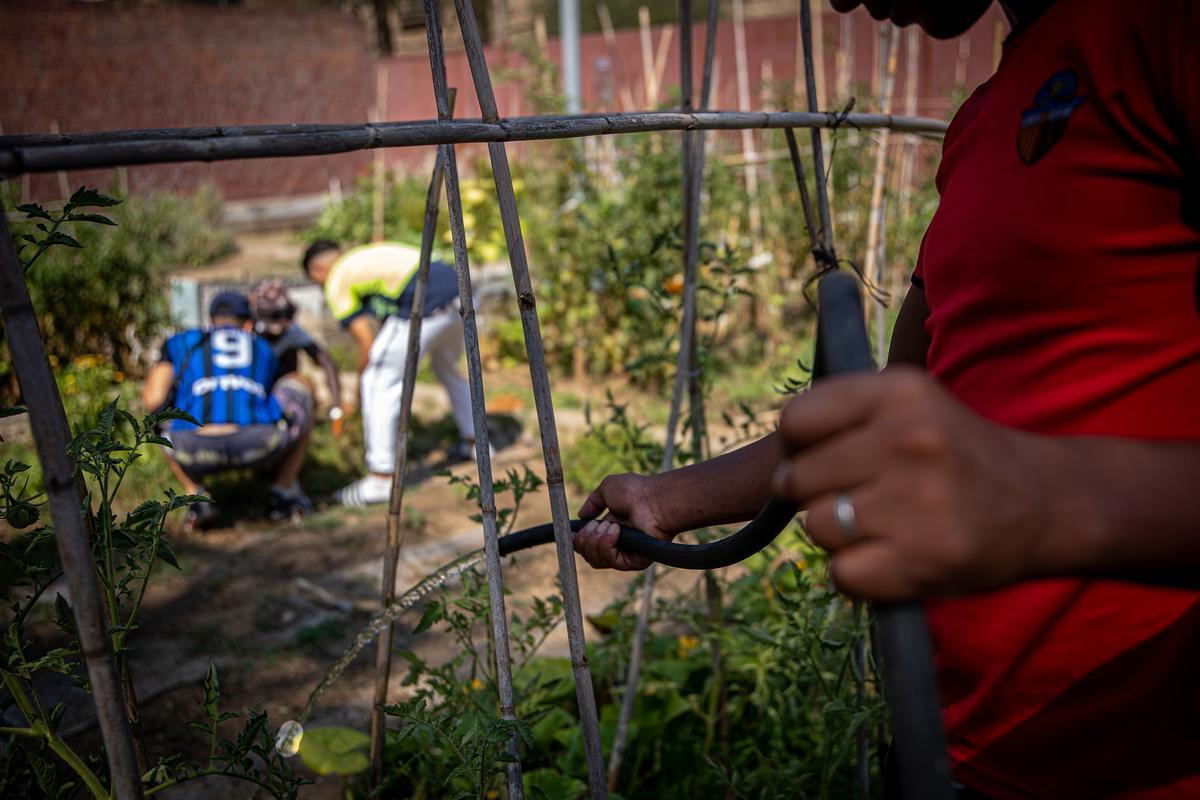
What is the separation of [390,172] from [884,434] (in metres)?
10.4

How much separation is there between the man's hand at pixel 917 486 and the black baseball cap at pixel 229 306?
4.60m

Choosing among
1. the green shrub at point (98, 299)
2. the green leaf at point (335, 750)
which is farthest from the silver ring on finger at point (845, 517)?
the green shrub at point (98, 299)

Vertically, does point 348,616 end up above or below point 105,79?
below

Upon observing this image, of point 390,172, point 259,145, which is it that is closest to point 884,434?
point 259,145

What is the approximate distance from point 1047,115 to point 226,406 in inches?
172

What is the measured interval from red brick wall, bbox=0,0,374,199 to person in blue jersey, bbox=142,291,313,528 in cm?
763

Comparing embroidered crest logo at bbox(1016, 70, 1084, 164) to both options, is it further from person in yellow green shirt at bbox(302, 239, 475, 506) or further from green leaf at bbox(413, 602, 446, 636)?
person in yellow green shirt at bbox(302, 239, 475, 506)

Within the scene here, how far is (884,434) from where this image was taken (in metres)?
0.60

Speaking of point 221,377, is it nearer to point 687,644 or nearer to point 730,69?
point 687,644

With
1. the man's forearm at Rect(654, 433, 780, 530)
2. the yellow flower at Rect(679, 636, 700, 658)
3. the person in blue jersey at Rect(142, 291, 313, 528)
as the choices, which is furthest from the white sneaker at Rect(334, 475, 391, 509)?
the man's forearm at Rect(654, 433, 780, 530)

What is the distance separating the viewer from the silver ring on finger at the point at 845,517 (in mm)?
619

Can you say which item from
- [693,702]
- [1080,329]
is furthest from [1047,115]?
[693,702]

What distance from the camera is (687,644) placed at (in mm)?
2908

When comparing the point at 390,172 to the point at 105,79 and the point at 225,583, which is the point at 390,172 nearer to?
the point at 105,79
